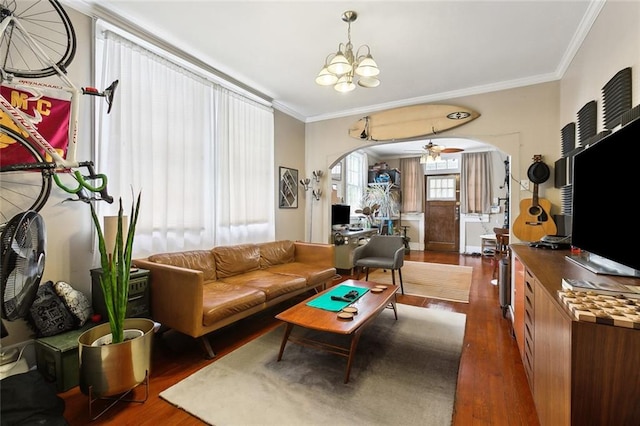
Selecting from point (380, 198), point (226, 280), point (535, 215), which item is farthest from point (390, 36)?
point (380, 198)

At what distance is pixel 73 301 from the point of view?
2061mm

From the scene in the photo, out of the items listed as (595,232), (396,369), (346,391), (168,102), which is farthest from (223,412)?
(168,102)

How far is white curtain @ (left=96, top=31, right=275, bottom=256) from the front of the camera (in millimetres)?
2574

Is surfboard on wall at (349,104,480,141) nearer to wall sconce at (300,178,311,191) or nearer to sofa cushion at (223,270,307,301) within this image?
wall sconce at (300,178,311,191)

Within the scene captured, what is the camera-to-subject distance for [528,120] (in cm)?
360

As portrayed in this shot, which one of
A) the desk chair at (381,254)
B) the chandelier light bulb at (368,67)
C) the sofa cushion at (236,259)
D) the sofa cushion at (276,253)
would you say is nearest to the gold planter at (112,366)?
the sofa cushion at (236,259)

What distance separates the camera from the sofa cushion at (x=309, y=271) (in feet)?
11.5

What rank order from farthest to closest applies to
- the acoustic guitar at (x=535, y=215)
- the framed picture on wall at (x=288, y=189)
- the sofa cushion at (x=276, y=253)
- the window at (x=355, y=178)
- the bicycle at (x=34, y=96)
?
the window at (x=355, y=178) < the framed picture on wall at (x=288, y=189) < the sofa cushion at (x=276, y=253) < the acoustic guitar at (x=535, y=215) < the bicycle at (x=34, y=96)

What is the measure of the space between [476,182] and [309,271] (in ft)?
19.8

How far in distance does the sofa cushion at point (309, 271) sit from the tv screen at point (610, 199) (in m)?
2.50

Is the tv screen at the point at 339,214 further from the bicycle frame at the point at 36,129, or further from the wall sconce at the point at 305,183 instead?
the bicycle frame at the point at 36,129

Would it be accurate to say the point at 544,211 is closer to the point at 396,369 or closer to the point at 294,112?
the point at 396,369

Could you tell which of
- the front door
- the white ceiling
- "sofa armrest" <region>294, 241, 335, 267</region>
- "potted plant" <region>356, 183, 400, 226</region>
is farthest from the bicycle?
the front door

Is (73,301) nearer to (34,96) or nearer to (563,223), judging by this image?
(34,96)
